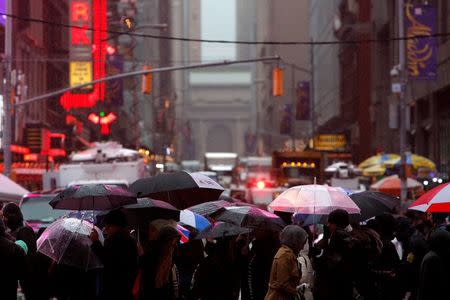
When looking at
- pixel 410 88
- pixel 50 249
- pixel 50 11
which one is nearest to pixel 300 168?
pixel 410 88

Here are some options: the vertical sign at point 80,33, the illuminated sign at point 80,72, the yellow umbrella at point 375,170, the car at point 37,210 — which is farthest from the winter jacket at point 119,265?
the illuminated sign at point 80,72

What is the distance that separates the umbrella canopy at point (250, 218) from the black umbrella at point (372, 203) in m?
1.81

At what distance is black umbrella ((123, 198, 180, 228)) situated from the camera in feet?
42.9

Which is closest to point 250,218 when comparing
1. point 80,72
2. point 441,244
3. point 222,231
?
point 222,231

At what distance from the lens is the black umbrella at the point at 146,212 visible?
13.1m

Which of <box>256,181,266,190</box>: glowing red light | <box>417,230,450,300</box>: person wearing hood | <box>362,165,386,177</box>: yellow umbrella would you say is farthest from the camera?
<box>256,181,266,190</box>: glowing red light

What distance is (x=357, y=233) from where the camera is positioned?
529 inches

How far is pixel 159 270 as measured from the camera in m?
11.2

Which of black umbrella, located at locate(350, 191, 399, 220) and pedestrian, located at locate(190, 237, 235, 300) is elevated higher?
→ black umbrella, located at locate(350, 191, 399, 220)

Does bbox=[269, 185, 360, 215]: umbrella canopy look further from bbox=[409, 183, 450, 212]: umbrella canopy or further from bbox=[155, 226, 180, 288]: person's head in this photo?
bbox=[155, 226, 180, 288]: person's head

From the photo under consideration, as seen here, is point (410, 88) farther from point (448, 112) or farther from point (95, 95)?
point (95, 95)

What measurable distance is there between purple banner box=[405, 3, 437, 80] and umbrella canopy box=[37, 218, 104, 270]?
106ft

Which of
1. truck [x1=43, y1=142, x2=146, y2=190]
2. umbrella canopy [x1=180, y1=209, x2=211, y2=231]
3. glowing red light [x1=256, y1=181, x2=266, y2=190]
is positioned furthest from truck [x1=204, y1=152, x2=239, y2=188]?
umbrella canopy [x1=180, y1=209, x2=211, y2=231]

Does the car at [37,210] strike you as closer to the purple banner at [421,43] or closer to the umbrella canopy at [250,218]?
the umbrella canopy at [250,218]
